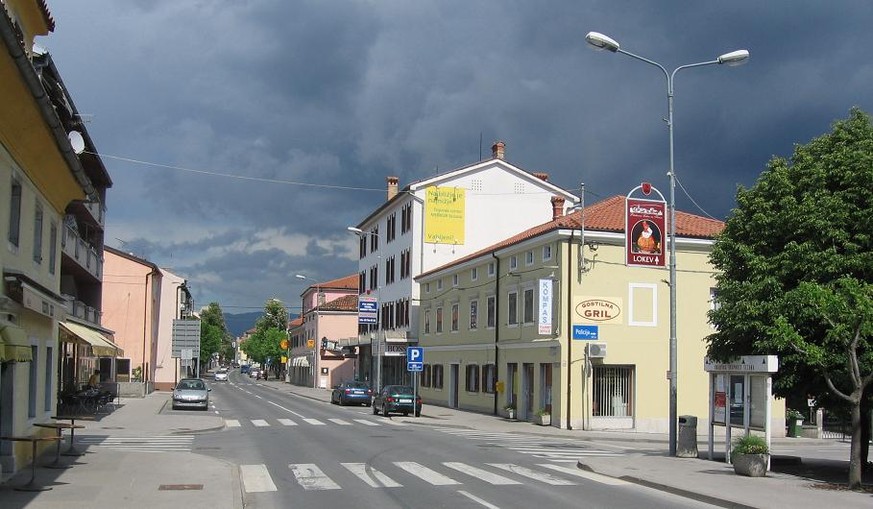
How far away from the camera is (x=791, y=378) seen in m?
18.7

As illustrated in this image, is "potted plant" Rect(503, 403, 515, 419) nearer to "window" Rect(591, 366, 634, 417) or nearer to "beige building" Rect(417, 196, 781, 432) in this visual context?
"beige building" Rect(417, 196, 781, 432)

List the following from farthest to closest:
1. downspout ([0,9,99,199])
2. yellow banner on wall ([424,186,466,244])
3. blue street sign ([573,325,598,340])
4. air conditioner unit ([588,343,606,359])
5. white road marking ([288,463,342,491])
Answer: yellow banner on wall ([424,186,466,244])
blue street sign ([573,325,598,340])
air conditioner unit ([588,343,606,359])
white road marking ([288,463,342,491])
downspout ([0,9,99,199])

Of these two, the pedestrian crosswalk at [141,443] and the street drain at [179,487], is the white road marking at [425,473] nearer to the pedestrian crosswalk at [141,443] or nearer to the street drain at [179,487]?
the street drain at [179,487]

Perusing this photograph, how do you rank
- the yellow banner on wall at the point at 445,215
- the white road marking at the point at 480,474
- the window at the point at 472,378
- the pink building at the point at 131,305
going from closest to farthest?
1. the white road marking at the point at 480,474
2. the window at the point at 472,378
3. the yellow banner on wall at the point at 445,215
4. the pink building at the point at 131,305

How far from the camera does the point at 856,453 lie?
52.7ft

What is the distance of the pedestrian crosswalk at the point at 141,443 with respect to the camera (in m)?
22.1

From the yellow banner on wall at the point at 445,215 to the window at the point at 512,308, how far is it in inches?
627

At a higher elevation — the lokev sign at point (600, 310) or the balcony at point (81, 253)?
the balcony at point (81, 253)

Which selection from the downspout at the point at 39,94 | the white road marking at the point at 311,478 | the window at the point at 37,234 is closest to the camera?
the downspout at the point at 39,94

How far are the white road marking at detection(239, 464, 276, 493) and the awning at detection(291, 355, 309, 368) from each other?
72693 mm

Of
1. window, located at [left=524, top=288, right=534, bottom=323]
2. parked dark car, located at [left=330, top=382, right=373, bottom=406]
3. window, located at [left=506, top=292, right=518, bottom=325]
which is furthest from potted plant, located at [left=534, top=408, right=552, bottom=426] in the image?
parked dark car, located at [left=330, top=382, right=373, bottom=406]

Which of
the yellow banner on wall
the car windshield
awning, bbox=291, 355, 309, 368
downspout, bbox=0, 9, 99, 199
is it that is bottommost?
awning, bbox=291, 355, 309, 368

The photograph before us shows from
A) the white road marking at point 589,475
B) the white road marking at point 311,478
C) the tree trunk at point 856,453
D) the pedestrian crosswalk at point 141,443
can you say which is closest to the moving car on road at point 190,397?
the pedestrian crosswalk at point 141,443

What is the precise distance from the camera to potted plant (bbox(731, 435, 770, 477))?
17.5 m
